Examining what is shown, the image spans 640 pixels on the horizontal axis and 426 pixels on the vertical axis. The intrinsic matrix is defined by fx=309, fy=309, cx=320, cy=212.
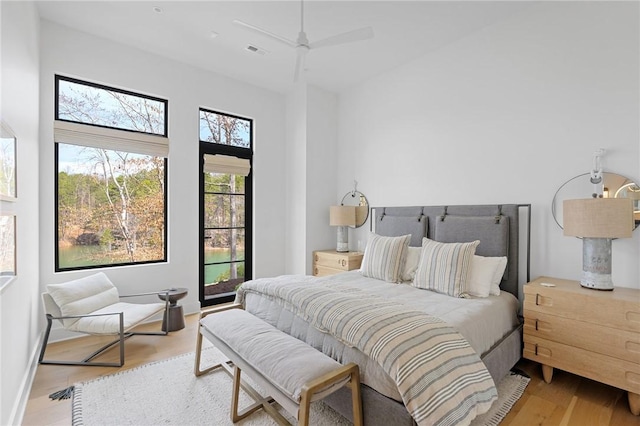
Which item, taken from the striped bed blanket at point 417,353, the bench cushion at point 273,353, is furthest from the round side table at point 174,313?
the striped bed blanket at point 417,353

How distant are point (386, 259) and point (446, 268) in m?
0.61

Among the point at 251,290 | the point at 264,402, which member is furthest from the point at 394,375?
the point at 251,290

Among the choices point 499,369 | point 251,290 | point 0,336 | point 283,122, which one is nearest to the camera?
point 0,336

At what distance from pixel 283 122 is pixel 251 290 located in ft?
10.2

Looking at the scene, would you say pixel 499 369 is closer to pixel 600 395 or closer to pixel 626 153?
pixel 600 395

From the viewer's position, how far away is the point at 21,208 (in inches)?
90.2

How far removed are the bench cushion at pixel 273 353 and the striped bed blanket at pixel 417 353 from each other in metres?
0.21

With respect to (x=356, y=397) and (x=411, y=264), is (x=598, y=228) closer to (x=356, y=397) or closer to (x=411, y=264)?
(x=411, y=264)

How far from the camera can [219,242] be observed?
175 inches

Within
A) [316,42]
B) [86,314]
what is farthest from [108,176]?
[316,42]

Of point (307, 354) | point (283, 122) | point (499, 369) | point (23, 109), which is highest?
point (283, 122)

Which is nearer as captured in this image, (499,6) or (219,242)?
(499,6)

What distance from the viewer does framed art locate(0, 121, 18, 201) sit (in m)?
1.74

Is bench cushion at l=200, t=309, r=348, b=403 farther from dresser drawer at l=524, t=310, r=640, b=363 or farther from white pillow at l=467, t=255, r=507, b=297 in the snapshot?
dresser drawer at l=524, t=310, r=640, b=363
